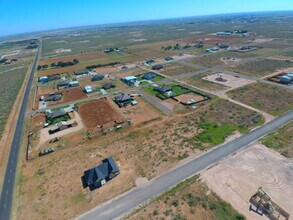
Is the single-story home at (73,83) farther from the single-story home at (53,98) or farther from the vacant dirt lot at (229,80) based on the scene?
the vacant dirt lot at (229,80)

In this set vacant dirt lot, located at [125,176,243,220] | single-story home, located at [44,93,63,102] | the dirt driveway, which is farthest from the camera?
single-story home, located at [44,93,63,102]

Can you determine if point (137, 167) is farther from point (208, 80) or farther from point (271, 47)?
point (271, 47)

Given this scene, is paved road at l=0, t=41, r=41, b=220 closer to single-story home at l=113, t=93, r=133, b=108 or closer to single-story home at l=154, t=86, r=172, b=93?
single-story home at l=113, t=93, r=133, b=108

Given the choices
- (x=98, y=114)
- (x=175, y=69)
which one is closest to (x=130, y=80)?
(x=175, y=69)

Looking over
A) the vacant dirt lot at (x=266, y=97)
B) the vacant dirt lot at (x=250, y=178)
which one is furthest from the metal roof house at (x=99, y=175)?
the vacant dirt lot at (x=266, y=97)

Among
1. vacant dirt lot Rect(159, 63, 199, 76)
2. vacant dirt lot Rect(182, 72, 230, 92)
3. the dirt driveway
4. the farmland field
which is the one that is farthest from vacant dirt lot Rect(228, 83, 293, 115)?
the farmland field

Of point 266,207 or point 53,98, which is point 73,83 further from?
point 266,207
